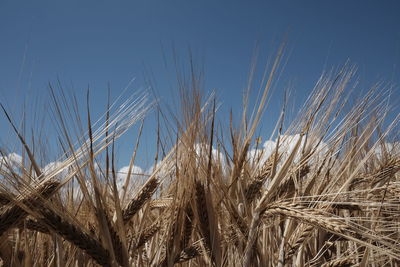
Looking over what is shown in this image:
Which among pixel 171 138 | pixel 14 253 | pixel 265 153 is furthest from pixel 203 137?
pixel 14 253

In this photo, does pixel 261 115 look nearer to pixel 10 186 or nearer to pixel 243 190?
pixel 243 190

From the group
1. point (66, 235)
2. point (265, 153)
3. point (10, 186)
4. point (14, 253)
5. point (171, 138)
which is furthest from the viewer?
point (265, 153)

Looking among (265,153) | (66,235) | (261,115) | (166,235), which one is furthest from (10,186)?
(265,153)

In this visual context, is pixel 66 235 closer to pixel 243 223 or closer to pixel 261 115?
pixel 243 223

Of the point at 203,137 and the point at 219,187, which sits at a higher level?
the point at 203,137

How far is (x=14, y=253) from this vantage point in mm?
1195

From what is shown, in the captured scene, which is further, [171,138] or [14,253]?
[171,138]

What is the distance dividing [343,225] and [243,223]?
0.40 metres

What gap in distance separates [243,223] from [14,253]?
771 millimetres

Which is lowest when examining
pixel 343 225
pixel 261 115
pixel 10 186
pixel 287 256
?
pixel 287 256

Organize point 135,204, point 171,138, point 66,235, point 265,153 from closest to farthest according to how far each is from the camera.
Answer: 1. point 66,235
2. point 135,204
3. point 171,138
4. point 265,153

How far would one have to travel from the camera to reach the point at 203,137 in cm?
133

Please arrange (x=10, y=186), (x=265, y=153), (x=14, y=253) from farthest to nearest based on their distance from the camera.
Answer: (x=265, y=153) → (x=14, y=253) → (x=10, y=186)

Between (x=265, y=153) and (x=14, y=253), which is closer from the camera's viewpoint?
(x=14, y=253)
